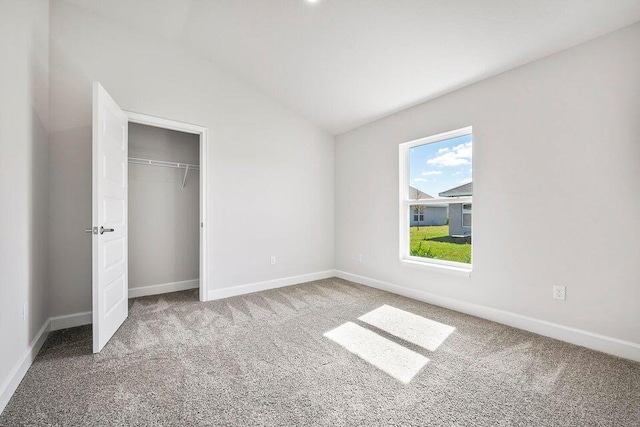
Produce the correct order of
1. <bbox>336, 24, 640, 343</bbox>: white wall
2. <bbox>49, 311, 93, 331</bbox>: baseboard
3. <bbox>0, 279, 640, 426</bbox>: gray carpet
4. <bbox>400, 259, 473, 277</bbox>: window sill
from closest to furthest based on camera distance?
<bbox>0, 279, 640, 426</bbox>: gray carpet
<bbox>336, 24, 640, 343</bbox>: white wall
<bbox>49, 311, 93, 331</bbox>: baseboard
<bbox>400, 259, 473, 277</bbox>: window sill

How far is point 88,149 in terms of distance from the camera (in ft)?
9.05

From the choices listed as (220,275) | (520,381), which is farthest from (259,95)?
(520,381)

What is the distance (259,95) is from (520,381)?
4016mm

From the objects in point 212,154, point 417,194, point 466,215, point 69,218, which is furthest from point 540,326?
point 69,218

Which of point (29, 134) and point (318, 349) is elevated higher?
point (29, 134)

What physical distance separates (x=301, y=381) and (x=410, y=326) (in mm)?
1300

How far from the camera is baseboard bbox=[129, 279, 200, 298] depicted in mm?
3566

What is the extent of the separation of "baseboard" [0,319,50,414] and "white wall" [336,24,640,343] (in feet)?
11.5

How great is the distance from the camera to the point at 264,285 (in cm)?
391

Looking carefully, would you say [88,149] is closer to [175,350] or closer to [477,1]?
[175,350]

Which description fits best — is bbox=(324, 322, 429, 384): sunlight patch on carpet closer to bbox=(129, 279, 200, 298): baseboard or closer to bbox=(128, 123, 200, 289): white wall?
bbox=(129, 279, 200, 298): baseboard

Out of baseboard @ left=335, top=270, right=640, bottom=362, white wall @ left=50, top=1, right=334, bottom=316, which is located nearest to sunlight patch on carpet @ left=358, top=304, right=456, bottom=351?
baseboard @ left=335, top=270, right=640, bottom=362

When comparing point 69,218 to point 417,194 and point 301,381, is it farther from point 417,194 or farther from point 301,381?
point 417,194

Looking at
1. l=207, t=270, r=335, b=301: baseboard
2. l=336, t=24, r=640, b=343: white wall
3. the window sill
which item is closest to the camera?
l=336, t=24, r=640, b=343: white wall
